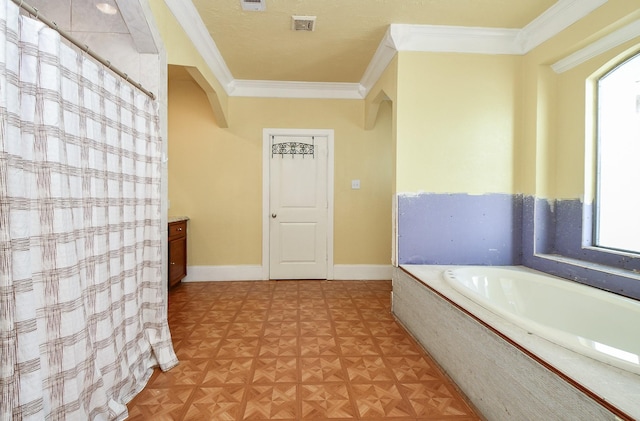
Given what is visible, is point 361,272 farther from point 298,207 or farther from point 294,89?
point 294,89

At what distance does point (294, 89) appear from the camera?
3.79m

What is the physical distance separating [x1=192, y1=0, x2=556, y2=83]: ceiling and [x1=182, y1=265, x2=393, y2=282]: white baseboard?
2.40 m

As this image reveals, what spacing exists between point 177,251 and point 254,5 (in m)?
2.57

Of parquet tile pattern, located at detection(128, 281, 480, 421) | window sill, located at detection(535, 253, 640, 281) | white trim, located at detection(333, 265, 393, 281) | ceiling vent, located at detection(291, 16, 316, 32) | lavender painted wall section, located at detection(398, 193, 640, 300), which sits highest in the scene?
ceiling vent, located at detection(291, 16, 316, 32)

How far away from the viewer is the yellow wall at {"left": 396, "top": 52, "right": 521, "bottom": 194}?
8.55ft

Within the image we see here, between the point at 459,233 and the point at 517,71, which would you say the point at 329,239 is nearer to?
the point at 459,233

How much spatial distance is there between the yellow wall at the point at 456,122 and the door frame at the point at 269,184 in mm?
1411

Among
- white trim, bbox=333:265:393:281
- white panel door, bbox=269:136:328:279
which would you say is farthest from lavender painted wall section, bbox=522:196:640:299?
white panel door, bbox=269:136:328:279

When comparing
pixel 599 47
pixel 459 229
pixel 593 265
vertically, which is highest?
pixel 599 47

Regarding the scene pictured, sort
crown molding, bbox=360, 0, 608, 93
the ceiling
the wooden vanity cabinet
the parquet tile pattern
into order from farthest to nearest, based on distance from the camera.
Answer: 1. the wooden vanity cabinet
2. crown molding, bbox=360, 0, 608, 93
3. the ceiling
4. the parquet tile pattern

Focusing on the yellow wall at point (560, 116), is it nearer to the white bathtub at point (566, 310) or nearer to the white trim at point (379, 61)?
the white bathtub at point (566, 310)

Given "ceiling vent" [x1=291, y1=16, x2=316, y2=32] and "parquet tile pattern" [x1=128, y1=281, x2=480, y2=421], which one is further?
"ceiling vent" [x1=291, y1=16, x2=316, y2=32]

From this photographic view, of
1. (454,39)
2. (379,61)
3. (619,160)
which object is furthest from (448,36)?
(619,160)

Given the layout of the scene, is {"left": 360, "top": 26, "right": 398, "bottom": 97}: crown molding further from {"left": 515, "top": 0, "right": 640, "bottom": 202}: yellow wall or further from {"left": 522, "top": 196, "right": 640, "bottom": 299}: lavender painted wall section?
{"left": 522, "top": 196, "right": 640, "bottom": 299}: lavender painted wall section
